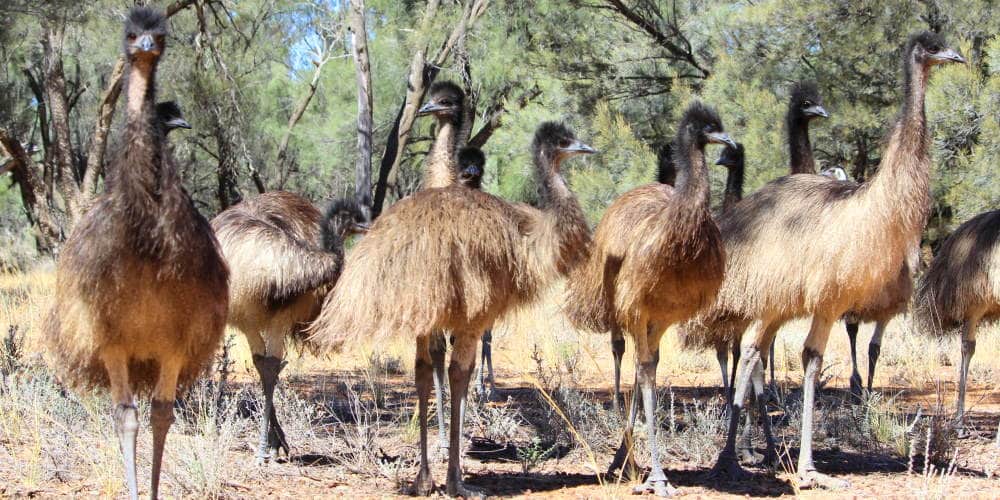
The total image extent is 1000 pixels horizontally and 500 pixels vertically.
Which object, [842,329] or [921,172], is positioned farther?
[842,329]

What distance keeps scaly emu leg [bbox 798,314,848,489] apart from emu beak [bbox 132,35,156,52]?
3.90 m

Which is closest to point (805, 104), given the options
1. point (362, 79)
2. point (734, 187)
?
point (734, 187)

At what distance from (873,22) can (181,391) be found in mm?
9635

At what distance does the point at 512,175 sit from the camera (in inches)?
703

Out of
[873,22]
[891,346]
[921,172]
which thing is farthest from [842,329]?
[921,172]

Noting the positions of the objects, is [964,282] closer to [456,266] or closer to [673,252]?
[673,252]

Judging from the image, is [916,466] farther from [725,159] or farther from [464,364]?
[464,364]

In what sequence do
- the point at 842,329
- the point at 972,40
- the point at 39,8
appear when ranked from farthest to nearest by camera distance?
the point at 842,329, the point at 972,40, the point at 39,8

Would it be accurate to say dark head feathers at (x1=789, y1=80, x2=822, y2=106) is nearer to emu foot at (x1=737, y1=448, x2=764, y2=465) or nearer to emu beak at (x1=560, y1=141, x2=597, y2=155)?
emu beak at (x1=560, y1=141, x2=597, y2=155)

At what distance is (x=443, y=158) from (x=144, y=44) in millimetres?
3002

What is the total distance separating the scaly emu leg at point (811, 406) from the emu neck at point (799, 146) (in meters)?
1.71

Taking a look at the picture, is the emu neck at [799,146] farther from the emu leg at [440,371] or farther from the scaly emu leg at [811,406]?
the emu leg at [440,371]

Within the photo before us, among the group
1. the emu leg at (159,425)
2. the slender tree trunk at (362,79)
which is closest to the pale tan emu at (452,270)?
the emu leg at (159,425)

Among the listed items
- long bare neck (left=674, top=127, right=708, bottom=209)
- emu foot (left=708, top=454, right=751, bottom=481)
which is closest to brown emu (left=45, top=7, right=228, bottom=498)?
long bare neck (left=674, top=127, right=708, bottom=209)
